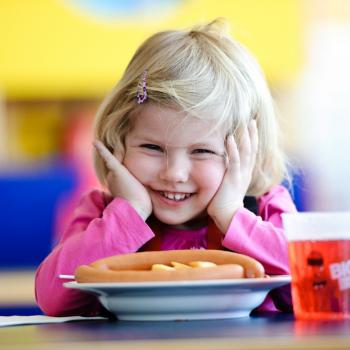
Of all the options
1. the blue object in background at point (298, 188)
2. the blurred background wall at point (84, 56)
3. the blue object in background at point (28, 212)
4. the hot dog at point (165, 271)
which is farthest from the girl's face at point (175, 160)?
the blurred background wall at point (84, 56)

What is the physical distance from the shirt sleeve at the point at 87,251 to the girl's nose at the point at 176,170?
0.08 metres

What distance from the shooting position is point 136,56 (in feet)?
5.14

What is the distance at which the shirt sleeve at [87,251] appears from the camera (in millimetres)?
1349

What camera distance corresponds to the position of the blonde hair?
144cm

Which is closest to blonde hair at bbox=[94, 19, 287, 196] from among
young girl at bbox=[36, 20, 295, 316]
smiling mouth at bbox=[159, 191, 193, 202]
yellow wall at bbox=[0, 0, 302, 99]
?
young girl at bbox=[36, 20, 295, 316]

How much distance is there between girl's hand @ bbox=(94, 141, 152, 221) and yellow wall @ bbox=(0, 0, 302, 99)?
412 cm

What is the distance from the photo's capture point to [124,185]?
4.76 feet

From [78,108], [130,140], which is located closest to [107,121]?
[130,140]

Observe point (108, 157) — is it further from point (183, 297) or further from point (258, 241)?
point (183, 297)

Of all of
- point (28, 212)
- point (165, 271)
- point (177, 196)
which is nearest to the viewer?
point (165, 271)

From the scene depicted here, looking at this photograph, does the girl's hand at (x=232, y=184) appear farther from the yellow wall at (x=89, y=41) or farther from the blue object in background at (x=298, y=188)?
→ the yellow wall at (x=89, y=41)

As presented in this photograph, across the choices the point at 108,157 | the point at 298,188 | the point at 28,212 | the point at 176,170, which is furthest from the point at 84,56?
the point at 176,170

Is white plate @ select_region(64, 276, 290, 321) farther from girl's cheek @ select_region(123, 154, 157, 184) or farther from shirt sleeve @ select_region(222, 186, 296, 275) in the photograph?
girl's cheek @ select_region(123, 154, 157, 184)

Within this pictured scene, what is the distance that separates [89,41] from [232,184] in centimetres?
443
